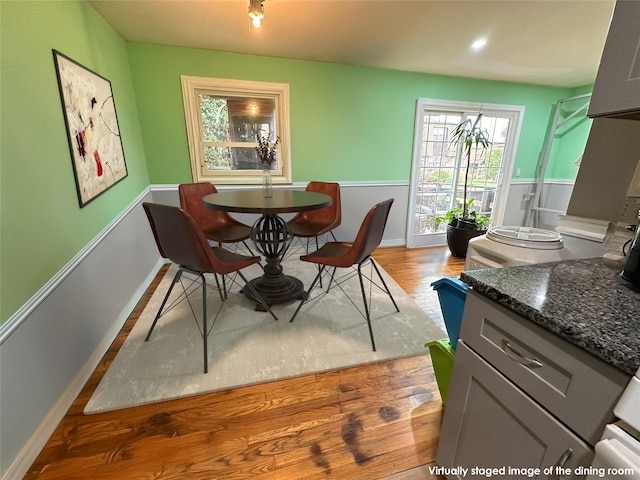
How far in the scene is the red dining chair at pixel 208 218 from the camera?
2.28 meters

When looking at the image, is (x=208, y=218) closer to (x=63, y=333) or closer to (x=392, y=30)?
(x=63, y=333)

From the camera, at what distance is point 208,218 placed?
2490mm

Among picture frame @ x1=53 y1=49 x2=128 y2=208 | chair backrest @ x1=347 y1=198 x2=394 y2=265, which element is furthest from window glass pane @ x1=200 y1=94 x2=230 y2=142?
chair backrest @ x1=347 y1=198 x2=394 y2=265

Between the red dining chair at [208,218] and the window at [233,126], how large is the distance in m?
0.64

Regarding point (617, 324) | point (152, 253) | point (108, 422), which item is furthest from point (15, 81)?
point (617, 324)

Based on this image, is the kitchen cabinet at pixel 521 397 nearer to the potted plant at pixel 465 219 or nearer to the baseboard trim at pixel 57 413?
the baseboard trim at pixel 57 413

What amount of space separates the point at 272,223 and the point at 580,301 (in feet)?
6.17

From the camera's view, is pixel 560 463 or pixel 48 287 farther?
pixel 48 287

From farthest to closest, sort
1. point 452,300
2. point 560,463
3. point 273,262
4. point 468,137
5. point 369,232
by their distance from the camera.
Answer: point 468,137 < point 273,262 < point 369,232 < point 452,300 < point 560,463

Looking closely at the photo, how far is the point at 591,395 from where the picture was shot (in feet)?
Answer: 1.80

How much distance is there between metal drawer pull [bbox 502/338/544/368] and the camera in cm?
66

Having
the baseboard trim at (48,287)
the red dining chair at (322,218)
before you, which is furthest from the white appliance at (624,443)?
the red dining chair at (322,218)

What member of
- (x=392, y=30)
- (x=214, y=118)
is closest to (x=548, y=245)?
(x=392, y=30)

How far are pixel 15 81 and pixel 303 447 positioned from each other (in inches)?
79.3
